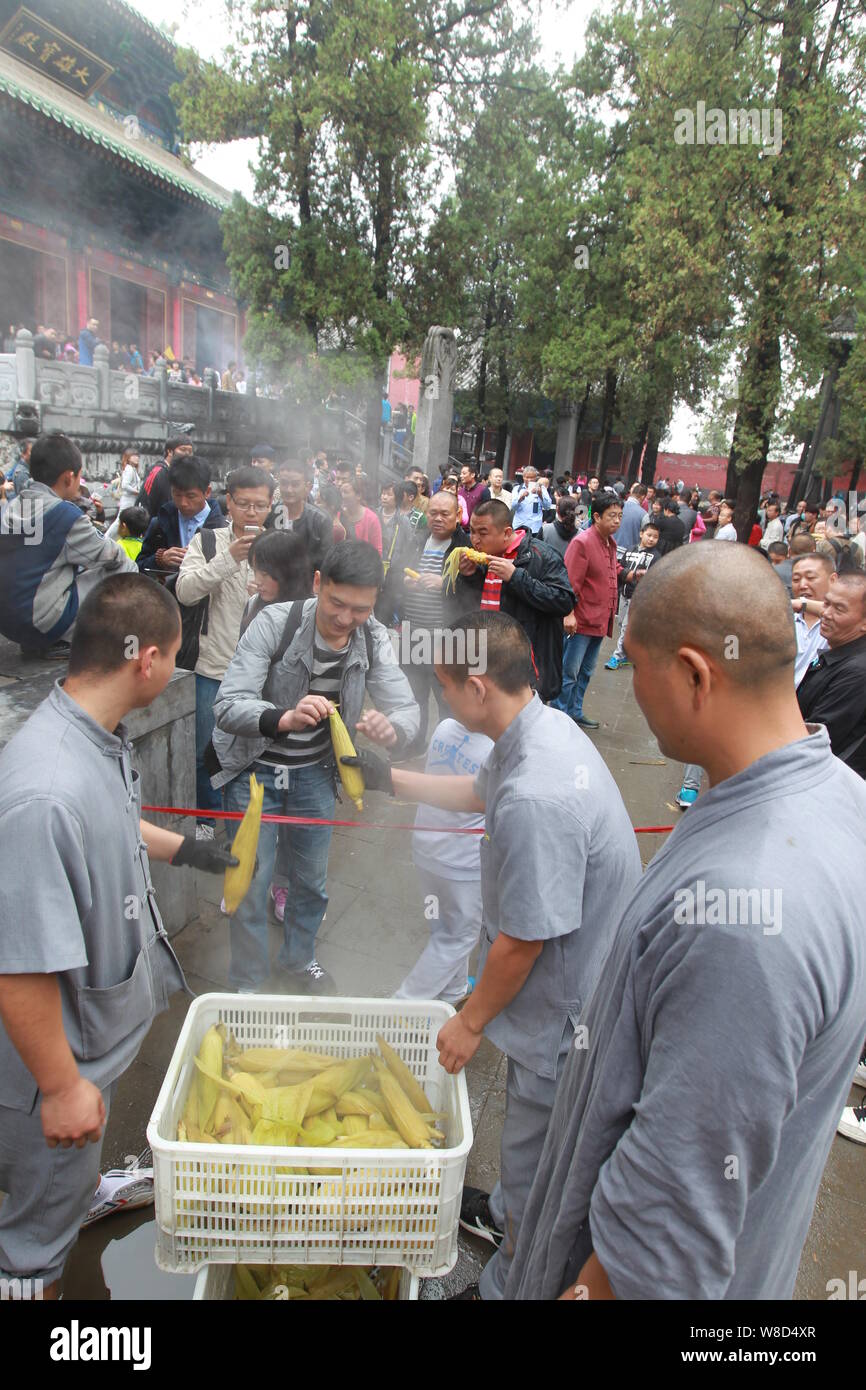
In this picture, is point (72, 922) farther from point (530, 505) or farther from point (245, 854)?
point (530, 505)

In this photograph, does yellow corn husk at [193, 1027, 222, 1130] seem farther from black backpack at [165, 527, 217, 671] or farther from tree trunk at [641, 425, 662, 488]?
tree trunk at [641, 425, 662, 488]

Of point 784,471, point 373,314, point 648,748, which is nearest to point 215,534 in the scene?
point 648,748

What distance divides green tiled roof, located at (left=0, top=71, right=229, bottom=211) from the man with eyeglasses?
558 inches

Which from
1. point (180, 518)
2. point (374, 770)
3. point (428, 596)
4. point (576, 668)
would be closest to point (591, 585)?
point (576, 668)

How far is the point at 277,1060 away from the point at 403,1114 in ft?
1.35

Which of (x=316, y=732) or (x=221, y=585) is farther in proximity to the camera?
(x=221, y=585)

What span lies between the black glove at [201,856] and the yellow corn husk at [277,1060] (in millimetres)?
565

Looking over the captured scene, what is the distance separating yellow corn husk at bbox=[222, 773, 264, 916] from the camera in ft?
9.41

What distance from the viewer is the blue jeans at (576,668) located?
24.6 ft

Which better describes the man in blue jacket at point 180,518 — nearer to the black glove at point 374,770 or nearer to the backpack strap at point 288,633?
the backpack strap at point 288,633

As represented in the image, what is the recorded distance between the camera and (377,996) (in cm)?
381

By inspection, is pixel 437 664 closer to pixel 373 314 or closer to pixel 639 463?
pixel 373 314

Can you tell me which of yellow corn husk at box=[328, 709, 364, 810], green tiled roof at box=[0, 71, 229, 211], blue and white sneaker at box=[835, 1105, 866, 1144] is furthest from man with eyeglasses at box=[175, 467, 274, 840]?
green tiled roof at box=[0, 71, 229, 211]

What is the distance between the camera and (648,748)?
24.8ft
